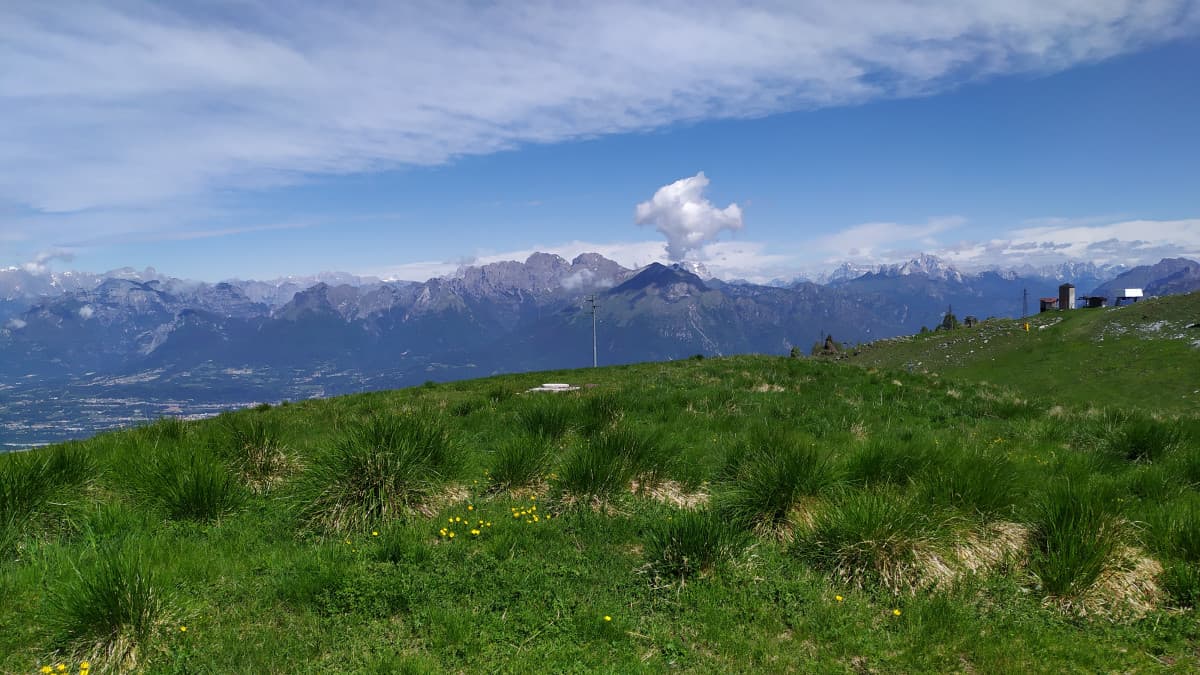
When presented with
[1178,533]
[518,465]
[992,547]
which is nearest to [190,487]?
[518,465]

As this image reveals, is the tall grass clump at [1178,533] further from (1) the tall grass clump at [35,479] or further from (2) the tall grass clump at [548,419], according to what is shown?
(1) the tall grass clump at [35,479]

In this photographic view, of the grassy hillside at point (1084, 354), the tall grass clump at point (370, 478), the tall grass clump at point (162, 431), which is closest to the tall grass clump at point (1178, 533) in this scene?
the tall grass clump at point (370, 478)

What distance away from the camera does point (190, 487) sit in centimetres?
914

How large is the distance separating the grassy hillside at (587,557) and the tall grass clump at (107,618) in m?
0.02

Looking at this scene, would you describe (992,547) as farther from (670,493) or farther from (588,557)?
(588,557)

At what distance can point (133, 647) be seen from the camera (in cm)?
570

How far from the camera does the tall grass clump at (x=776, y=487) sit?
8836 mm

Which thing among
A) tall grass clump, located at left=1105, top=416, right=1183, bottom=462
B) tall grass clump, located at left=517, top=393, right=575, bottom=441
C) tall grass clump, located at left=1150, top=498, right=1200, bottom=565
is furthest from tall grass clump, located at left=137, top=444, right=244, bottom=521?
tall grass clump, located at left=1105, top=416, right=1183, bottom=462

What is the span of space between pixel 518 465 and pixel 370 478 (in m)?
2.65

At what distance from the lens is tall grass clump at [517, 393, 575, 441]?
1419 centimetres

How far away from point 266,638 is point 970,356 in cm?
7465

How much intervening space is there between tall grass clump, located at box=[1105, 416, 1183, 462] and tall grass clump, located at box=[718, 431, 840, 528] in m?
8.73

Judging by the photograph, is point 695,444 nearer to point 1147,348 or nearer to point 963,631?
point 963,631

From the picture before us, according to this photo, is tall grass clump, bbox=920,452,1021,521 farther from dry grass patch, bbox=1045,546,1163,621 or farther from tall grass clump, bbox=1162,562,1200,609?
tall grass clump, bbox=1162,562,1200,609
